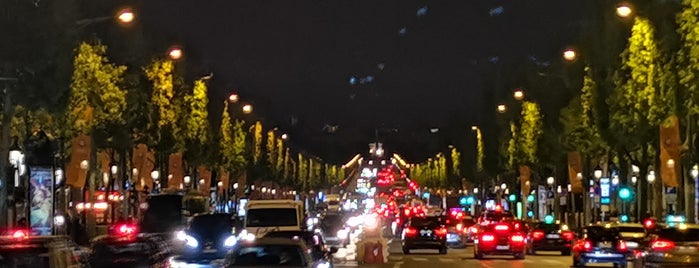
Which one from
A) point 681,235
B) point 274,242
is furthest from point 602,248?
point 274,242

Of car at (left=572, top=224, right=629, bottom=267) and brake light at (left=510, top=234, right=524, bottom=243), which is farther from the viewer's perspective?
brake light at (left=510, top=234, right=524, bottom=243)

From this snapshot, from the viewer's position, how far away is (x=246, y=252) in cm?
2389

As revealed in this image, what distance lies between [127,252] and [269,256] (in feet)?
17.9

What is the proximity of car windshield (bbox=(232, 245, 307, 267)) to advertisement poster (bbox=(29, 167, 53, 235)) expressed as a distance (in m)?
22.8

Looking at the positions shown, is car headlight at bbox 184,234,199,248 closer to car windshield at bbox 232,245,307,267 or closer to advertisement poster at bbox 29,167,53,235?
advertisement poster at bbox 29,167,53,235

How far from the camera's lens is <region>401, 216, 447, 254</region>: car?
59656mm

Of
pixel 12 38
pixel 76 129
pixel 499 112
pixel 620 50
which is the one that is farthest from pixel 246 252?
pixel 499 112

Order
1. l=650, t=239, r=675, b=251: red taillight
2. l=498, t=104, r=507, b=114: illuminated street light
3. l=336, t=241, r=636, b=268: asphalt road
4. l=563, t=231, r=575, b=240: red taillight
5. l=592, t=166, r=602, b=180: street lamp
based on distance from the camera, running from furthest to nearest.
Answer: l=498, t=104, r=507, b=114: illuminated street light → l=592, t=166, r=602, b=180: street lamp → l=563, t=231, r=575, b=240: red taillight → l=336, t=241, r=636, b=268: asphalt road → l=650, t=239, r=675, b=251: red taillight

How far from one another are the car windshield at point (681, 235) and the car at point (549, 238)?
26.0m

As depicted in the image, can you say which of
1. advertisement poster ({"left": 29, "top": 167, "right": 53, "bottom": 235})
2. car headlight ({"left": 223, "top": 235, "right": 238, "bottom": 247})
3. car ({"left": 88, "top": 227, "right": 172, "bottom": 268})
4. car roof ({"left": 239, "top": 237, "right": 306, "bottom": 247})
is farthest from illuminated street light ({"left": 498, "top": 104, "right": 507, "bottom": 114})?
car roof ({"left": 239, "top": 237, "right": 306, "bottom": 247})

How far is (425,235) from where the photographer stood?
59.7 metres

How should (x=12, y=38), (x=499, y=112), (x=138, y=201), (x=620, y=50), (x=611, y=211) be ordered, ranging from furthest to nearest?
(x=499, y=112), (x=138, y=201), (x=611, y=211), (x=620, y=50), (x=12, y=38)

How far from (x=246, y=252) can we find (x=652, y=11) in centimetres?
3962

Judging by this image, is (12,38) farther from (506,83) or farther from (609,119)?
(506,83)
